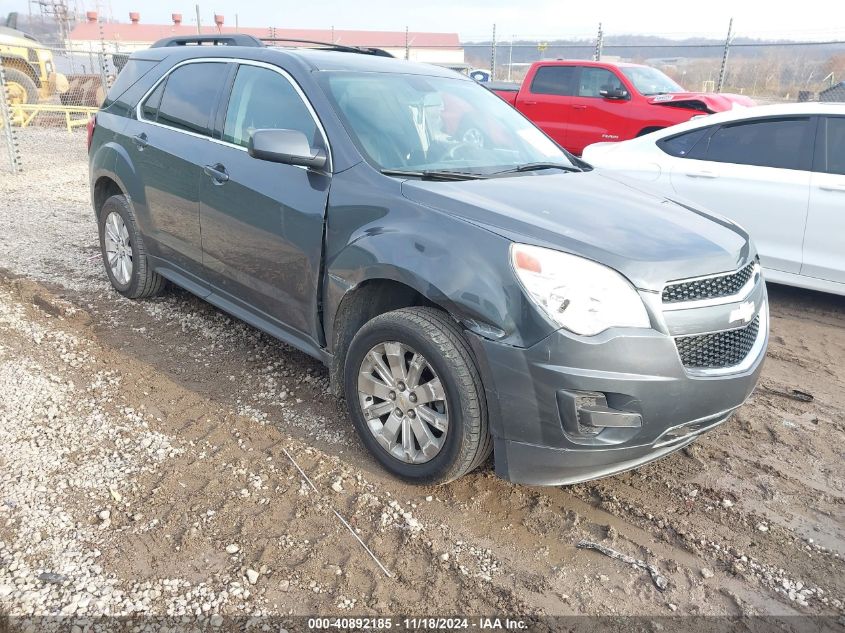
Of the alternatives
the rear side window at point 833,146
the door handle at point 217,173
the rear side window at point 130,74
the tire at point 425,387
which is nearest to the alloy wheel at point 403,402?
the tire at point 425,387

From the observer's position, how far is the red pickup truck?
364 inches

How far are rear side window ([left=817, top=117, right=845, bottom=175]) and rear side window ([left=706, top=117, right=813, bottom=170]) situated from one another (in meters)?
0.10

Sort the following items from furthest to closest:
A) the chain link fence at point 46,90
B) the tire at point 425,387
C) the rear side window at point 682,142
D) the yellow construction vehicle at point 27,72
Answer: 1. the yellow construction vehicle at point 27,72
2. the chain link fence at point 46,90
3. the rear side window at point 682,142
4. the tire at point 425,387

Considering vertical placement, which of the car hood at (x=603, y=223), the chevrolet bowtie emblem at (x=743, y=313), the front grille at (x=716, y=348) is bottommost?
the front grille at (x=716, y=348)

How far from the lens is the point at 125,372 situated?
4.03m

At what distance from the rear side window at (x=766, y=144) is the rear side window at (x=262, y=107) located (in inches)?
155

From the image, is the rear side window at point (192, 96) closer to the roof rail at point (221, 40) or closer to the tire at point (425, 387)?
the roof rail at point (221, 40)

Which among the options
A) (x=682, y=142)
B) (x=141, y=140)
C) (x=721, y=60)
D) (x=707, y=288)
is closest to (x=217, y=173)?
(x=141, y=140)

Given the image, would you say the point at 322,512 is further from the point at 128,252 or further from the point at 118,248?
the point at 118,248

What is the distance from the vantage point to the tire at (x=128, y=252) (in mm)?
4855

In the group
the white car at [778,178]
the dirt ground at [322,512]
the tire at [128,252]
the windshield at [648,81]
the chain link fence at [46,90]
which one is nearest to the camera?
the dirt ground at [322,512]

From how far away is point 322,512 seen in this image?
2834 millimetres

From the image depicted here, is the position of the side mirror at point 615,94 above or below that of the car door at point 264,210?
above

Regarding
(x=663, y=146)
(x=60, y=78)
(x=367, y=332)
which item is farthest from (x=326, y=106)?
(x=60, y=78)
